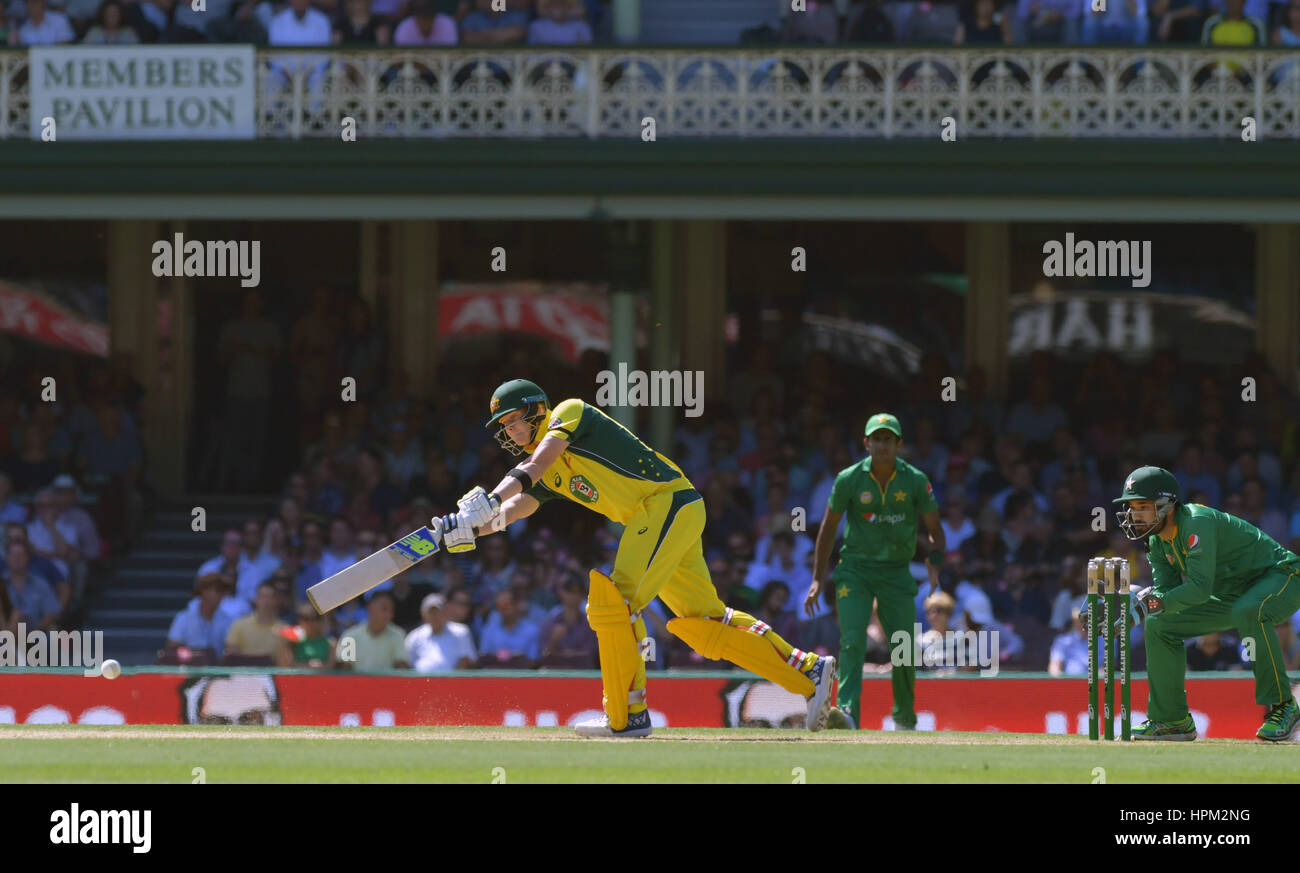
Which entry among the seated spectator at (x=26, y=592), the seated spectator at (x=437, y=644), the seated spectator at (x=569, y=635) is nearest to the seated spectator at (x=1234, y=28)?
the seated spectator at (x=569, y=635)

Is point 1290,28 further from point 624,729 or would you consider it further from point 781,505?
point 624,729

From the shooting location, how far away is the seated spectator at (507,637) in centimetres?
1614

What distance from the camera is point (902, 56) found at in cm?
1742

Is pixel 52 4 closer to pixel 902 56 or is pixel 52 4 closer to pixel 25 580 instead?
pixel 25 580

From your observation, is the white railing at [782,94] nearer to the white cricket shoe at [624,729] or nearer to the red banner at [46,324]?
the red banner at [46,324]

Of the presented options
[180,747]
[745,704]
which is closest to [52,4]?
[745,704]

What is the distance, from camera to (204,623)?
16.5 meters

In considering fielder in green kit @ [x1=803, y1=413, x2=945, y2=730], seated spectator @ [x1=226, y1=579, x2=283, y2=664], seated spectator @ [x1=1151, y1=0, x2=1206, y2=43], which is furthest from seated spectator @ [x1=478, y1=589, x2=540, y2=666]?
seated spectator @ [x1=1151, y1=0, x2=1206, y2=43]

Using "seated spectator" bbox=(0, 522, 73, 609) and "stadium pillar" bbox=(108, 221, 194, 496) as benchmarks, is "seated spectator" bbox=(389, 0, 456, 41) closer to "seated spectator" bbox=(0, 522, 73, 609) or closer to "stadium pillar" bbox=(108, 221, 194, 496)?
"seated spectator" bbox=(0, 522, 73, 609)

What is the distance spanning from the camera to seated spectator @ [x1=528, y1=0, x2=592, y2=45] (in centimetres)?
1881

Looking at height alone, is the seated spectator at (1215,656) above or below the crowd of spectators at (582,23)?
below

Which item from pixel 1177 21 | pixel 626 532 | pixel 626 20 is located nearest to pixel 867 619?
pixel 626 532

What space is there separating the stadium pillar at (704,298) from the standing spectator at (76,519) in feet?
19.0

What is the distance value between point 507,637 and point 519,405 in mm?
6044
